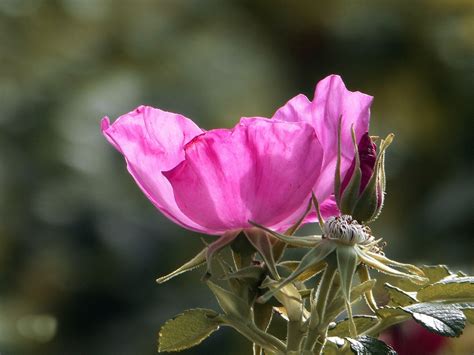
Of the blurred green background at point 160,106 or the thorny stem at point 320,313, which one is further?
the blurred green background at point 160,106

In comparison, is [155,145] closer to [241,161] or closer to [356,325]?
[241,161]

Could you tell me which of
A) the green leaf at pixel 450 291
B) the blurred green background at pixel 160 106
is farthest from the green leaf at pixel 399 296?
the blurred green background at pixel 160 106

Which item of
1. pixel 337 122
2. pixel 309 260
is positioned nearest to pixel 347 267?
pixel 309 260

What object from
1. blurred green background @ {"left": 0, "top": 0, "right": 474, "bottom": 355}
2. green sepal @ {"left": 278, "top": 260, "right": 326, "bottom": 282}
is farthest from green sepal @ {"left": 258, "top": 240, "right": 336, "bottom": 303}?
blurred green background @ {"left": 0, "top": 0, "right": 474, "bottom": 355}

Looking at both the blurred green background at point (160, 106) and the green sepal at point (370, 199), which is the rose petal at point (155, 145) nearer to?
the green sepal at point (370, 199)

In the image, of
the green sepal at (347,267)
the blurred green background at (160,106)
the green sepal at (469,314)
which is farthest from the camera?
the blurred green background at (160,106)

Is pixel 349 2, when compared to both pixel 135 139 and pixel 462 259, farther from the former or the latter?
pixel 135 139
